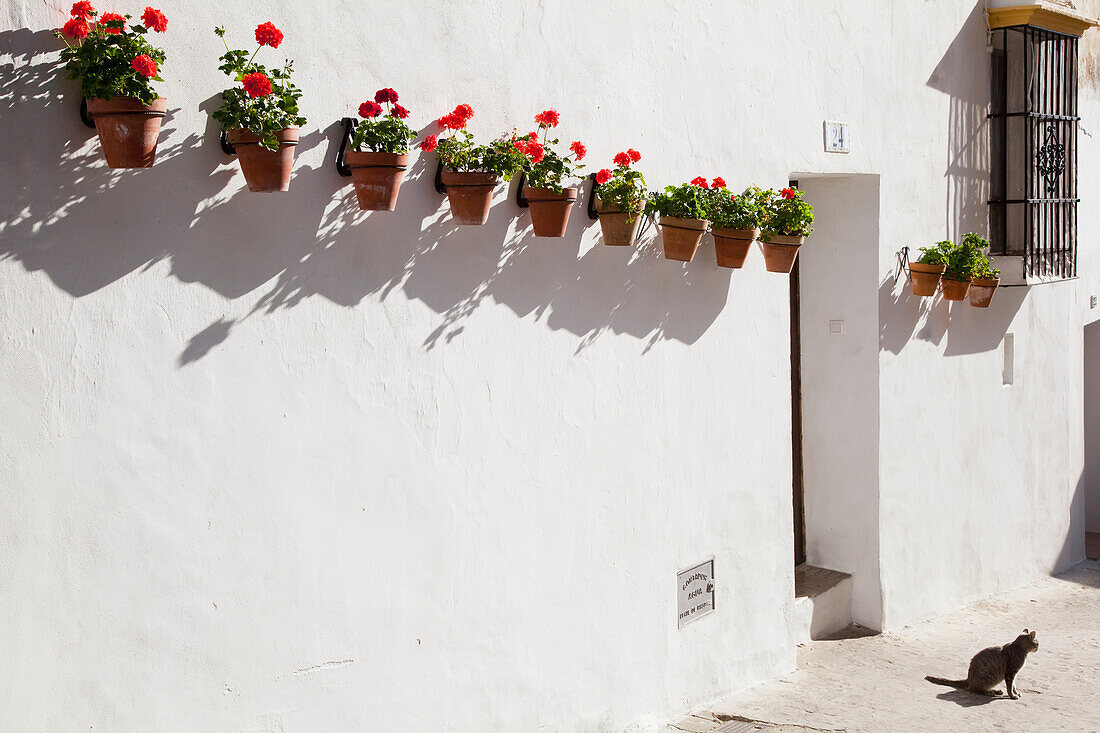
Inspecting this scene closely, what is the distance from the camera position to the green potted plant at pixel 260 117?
2977 mm

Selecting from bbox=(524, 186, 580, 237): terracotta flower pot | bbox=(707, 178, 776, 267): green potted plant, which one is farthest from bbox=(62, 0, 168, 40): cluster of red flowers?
bbox=(707, 178, 776, 267): green potted plant

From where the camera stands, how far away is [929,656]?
6102 millimetres

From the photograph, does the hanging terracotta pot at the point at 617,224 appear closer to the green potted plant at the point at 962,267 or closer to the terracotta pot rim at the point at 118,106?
the terracotta pot rim at the point at 118,106

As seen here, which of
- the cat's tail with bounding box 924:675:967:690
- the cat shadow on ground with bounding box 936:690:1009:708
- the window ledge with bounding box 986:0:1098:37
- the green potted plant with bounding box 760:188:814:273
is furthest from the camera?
the window ledge with bounding box 986:0:1098:37

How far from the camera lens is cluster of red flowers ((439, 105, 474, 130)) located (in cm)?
360

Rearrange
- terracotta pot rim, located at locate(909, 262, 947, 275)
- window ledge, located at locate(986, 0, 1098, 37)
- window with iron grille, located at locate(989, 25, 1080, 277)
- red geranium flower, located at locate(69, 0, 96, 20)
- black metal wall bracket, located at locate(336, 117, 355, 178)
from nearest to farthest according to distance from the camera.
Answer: red geranium flower, located at locate(69, 0, 96, 20) → black metal wall bracket, located at locate(336, 117, 355, 178) → terracotta pot rim, located at locate(909, 262, 947, 275) → window ledge, located at locate(986, 0, 1098, 37) → window with iron grille, located at locate(989, 25, 1080, 277)

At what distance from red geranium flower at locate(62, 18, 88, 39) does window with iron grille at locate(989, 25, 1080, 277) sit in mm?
6063

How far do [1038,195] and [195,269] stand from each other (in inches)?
239

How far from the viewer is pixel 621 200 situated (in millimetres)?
4223

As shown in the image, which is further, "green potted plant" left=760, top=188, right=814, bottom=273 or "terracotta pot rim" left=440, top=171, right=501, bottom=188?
"green potted plant" left=760, top=188, right=814, bottom=273

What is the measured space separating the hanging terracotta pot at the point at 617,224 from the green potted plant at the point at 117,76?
1911 millimetres

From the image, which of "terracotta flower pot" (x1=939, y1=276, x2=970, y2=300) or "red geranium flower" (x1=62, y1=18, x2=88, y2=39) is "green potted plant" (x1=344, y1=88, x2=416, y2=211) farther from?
"terracotta flower pot" (x1=939, y1=276, x2=970, y2=300)

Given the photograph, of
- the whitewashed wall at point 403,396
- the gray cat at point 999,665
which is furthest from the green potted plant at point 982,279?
the gray cat at point 999,665

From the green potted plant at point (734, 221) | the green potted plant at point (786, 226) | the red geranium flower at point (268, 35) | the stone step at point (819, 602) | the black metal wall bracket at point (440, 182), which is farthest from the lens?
the stone step at point (819, 602)
